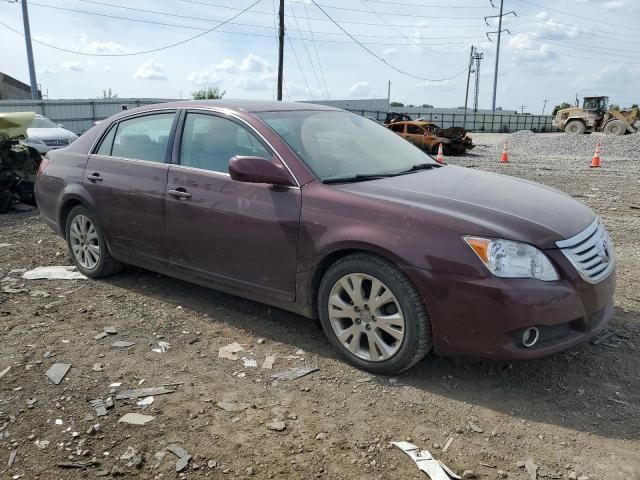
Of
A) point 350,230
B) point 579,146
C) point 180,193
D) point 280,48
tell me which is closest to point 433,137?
point 579,146

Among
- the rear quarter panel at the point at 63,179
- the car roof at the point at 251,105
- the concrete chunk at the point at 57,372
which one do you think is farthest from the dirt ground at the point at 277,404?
the car roof at the point at 251,105

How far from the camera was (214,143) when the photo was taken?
4328mm

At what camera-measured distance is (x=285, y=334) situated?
13.7 feet

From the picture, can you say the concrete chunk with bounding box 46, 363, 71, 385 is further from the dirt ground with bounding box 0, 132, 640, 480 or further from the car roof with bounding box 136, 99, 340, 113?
the car roof with bounding box 136, 99, 340, 113

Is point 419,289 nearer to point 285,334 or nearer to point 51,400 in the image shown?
point 285,334

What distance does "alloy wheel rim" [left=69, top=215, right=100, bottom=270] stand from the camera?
527 centimetres

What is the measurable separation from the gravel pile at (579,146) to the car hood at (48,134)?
18.0 meters

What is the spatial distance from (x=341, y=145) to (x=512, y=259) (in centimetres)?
163

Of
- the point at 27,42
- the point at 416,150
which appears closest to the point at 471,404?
the point at 416,150

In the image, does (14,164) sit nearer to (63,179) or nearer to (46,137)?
(63,179)

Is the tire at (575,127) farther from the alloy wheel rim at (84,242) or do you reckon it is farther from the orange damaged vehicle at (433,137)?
the alloy wheel rim at (84,242)

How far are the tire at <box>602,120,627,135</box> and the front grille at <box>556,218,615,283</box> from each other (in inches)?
1264

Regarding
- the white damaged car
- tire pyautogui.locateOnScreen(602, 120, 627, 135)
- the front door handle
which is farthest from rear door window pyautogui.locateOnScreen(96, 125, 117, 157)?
tire pyautogui.locateOnScreen(602, 120, 627, 135)

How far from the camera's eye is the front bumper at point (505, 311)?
3.06 metres
